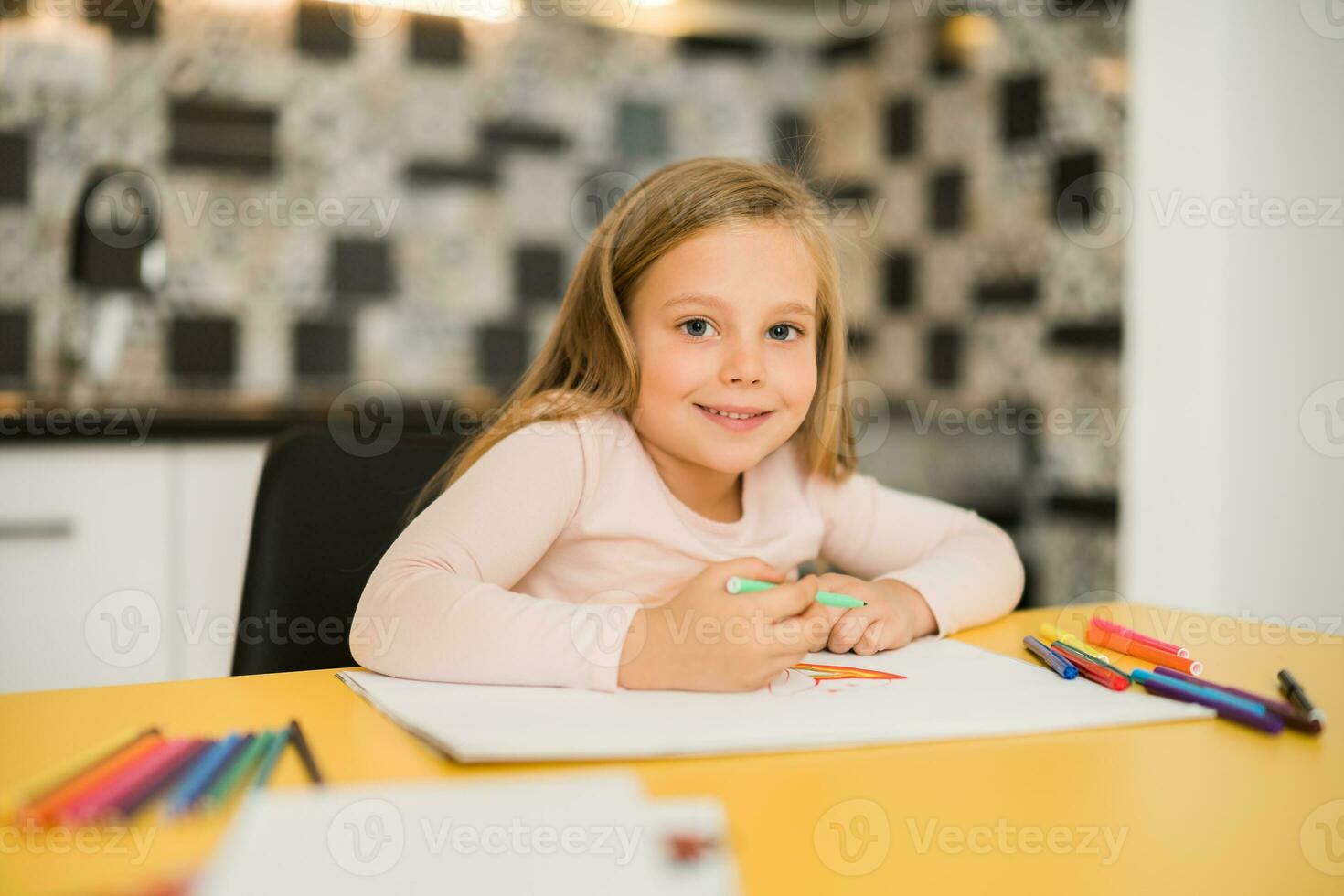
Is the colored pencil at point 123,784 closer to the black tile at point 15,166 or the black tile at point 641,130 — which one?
the black tile at point 15,166

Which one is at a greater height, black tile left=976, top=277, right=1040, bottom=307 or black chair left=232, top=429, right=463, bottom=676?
black tile left=976, top=277, right=1040, bottom=307

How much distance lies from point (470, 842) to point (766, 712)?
0.81ft

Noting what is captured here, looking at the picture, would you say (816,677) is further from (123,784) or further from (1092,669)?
(123,784)

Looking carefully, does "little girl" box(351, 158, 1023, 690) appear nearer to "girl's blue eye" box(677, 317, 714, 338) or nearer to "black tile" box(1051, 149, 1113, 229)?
"girl's blue eye" box(677, 317, 714, 338)

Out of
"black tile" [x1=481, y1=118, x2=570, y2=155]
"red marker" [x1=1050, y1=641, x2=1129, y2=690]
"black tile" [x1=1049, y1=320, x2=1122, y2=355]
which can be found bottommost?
"red marker" [x1=1050, y1=641, x2=1129, y2=690]

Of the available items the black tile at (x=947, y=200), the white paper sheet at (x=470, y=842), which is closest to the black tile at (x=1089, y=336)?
the black tile at (x=947, y=200)

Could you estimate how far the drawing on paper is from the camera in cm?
69

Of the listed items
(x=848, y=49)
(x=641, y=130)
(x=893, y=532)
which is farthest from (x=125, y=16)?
Answer: (x=893, y=532)

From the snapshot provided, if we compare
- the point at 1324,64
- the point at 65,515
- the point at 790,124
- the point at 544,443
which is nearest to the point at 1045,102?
the point at 1324,64

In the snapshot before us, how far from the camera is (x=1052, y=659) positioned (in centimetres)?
75

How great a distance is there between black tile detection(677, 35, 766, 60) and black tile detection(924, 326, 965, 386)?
104 cm

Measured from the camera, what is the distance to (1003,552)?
103 cm

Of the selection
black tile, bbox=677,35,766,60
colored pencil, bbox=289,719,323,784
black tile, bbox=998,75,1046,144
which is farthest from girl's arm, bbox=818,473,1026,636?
black tile, bbox=677,35,766,60

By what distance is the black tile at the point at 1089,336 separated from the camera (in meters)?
2.30
